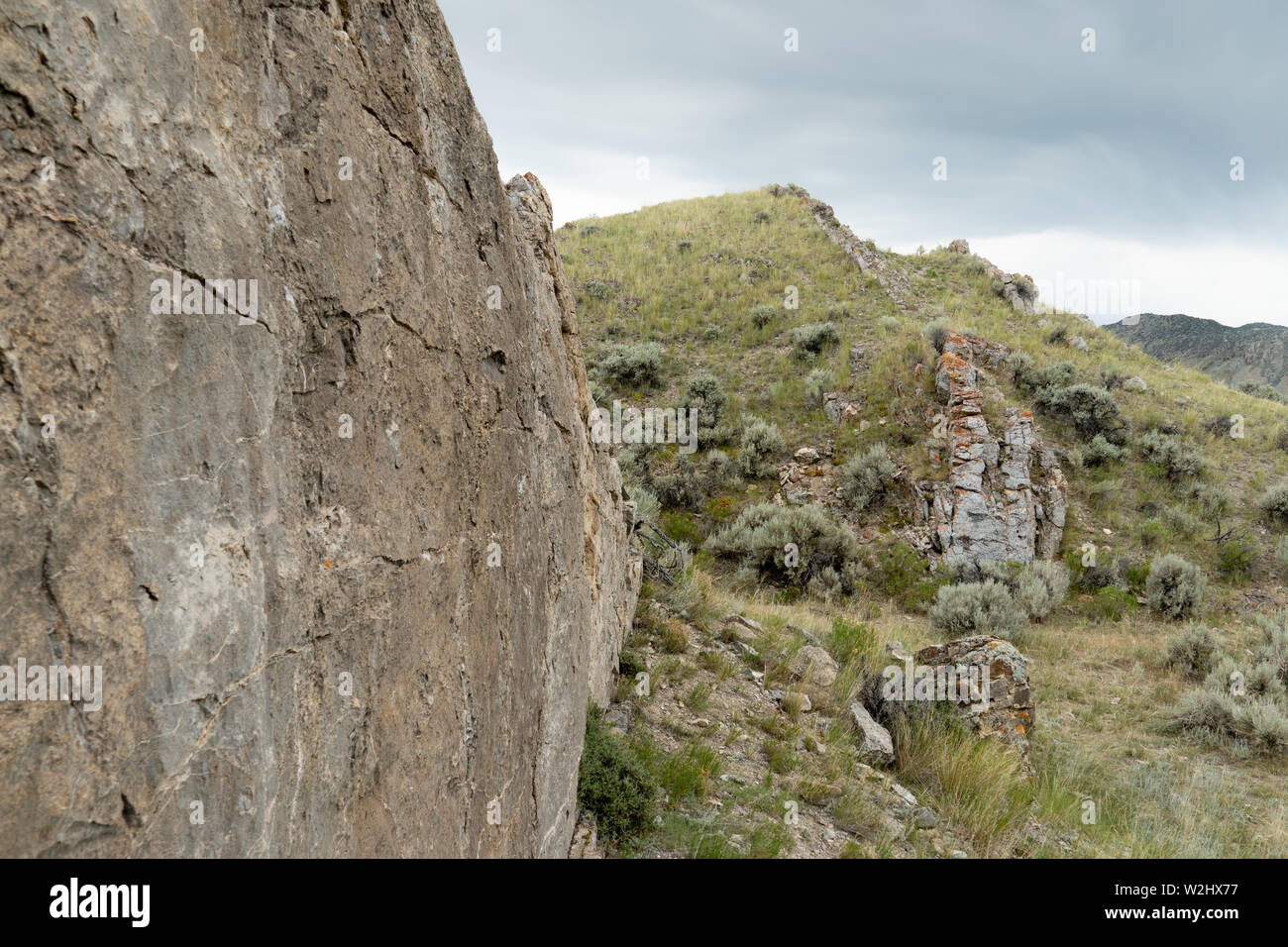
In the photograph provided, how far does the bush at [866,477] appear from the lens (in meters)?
13.2

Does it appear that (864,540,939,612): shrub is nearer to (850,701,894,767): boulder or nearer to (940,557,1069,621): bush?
(940,557,1069,621): bush

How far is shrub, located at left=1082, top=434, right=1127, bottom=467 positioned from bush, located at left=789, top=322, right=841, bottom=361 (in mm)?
6193

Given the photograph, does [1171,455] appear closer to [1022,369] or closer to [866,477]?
[1022,369]

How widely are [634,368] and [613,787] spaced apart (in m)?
13.8

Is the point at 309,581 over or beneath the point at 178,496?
beneath

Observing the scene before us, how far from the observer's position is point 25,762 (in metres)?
1.08

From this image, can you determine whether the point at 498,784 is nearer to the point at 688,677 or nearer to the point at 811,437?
the point at 688,677

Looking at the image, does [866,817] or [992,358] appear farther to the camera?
[992,358]

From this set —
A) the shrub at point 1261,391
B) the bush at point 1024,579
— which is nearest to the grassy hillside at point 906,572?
the bush at point 1024,579

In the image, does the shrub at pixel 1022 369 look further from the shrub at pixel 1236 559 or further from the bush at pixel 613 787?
the bush at pixel 613 787

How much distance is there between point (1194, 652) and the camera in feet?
28.6
